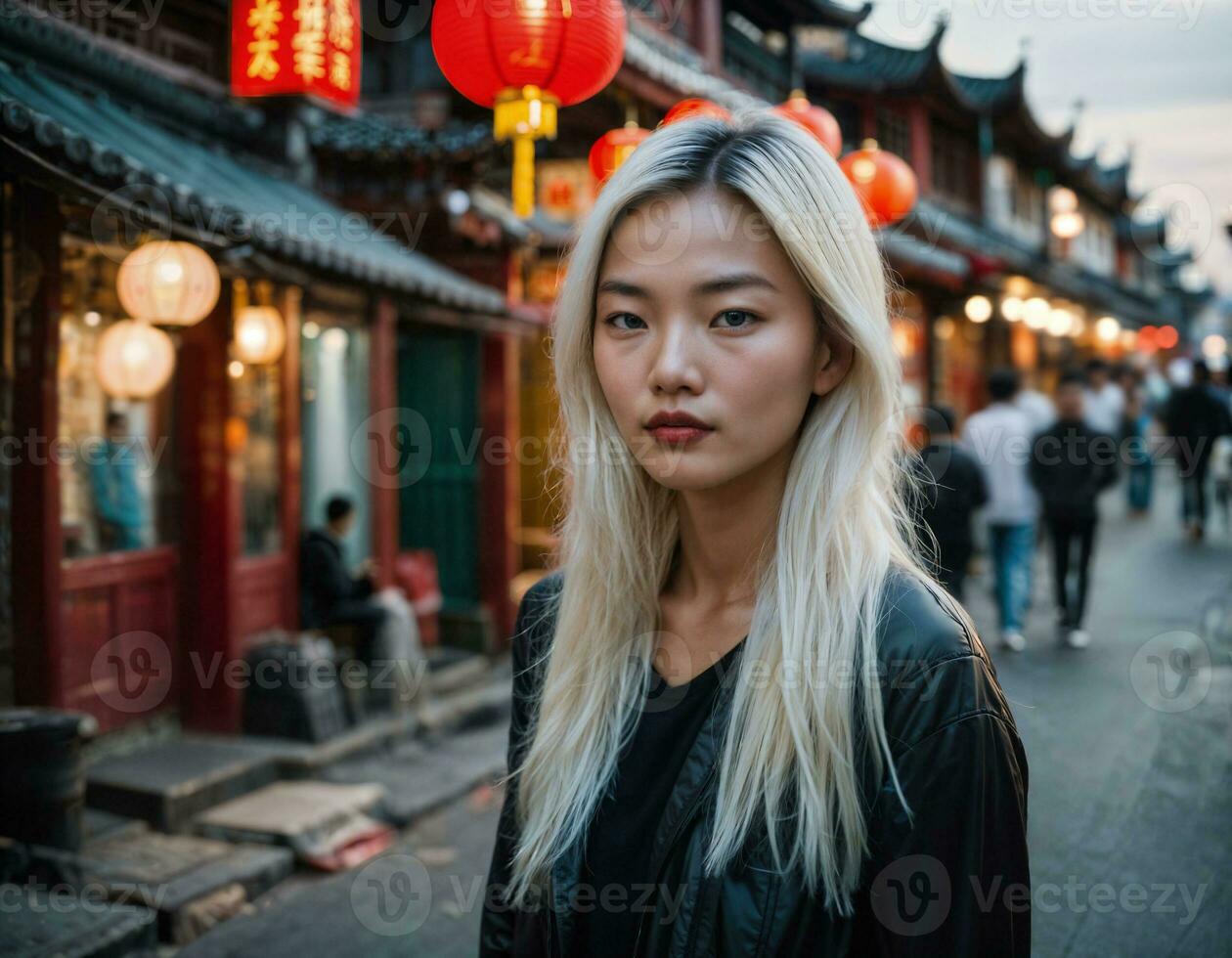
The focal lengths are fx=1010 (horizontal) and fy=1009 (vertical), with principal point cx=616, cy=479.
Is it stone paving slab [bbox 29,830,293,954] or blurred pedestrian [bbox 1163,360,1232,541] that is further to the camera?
blurred pedestrian [bbox 1163,360,1232,541]

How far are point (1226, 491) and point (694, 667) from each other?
1540cm

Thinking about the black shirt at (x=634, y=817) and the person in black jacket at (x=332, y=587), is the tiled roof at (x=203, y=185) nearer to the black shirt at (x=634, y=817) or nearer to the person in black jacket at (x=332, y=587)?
the person in black jacket at (x=332, y=587)

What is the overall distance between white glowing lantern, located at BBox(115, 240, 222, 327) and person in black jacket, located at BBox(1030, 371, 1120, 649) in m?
6.98

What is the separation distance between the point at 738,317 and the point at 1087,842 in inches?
149

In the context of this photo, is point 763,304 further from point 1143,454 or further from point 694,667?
point 1143,454

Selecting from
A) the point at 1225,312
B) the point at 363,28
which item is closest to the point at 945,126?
the point at 363,28

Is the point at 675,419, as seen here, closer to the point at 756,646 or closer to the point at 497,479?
the point at 756,646

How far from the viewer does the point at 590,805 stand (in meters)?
1.87

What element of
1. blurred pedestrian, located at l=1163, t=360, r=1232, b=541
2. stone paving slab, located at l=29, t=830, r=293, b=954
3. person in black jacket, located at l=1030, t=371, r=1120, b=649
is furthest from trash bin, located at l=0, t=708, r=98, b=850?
blurred pedestrian, located at l=1163, t=360, r=1232, b=541

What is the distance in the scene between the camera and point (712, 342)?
1.69 m

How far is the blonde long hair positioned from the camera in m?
1.60

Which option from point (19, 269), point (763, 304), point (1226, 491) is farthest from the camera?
point (1226, 491)
